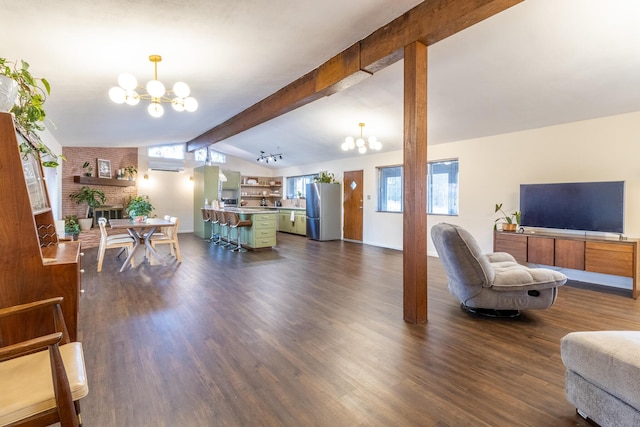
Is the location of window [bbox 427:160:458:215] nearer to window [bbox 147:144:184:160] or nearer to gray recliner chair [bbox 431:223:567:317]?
gray recliner chair [bbox 431:223:567:317]

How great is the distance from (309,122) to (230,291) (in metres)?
4.04

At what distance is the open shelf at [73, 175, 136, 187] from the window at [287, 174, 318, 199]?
4.81 meters

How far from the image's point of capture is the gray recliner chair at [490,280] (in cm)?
283

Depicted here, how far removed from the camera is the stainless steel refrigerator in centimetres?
822

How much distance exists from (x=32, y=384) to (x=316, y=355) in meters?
1.59

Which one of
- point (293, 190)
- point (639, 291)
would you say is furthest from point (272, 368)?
point (293, 190)

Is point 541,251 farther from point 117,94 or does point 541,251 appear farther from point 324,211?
point 117,94

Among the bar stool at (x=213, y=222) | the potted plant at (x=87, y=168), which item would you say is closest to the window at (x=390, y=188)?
the bar stool at (x=213, y=222)

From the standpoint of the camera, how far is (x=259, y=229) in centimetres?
657

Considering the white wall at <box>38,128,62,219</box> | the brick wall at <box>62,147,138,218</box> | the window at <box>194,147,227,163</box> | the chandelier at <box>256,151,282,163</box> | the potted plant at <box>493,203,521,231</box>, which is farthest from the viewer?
the window at <box>194,147,227,163</box>

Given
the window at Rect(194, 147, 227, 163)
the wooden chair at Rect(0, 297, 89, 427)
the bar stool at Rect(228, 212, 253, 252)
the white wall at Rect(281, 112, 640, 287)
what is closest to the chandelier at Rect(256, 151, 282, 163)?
the window at Rect(194, 147, 227, 163)

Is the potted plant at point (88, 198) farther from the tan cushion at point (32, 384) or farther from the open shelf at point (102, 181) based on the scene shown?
the tan cushion at point (32, 384)

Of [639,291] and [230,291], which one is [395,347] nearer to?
[230,291]

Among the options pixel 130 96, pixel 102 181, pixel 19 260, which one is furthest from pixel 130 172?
pixel 19 260
